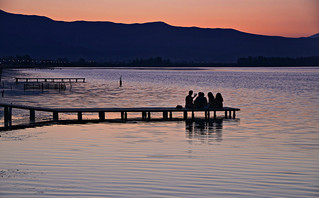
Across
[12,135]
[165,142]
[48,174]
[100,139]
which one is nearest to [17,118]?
[12,135]

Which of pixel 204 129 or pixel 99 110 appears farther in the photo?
pixel 99 110

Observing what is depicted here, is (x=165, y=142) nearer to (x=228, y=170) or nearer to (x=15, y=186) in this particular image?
(x=228, y=170)

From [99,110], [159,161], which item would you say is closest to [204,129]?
[99,110]

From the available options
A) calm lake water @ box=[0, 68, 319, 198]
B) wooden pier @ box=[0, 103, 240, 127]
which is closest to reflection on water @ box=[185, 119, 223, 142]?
calm lake water @ box=[0, 68, 319, 198]

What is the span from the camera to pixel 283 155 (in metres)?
20.7

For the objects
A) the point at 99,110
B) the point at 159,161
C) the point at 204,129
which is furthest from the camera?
the point at 99,110

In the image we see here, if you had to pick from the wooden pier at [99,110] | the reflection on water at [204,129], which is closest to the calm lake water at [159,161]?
the reflection on water at [204,129]

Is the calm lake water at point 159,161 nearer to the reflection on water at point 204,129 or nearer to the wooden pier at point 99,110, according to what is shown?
the reflection on water at point 204,129

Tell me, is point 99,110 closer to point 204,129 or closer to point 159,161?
point 204,129

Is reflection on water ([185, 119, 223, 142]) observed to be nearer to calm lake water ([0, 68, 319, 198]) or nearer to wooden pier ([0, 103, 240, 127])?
calm lake water ([0, 68, 319, 198])

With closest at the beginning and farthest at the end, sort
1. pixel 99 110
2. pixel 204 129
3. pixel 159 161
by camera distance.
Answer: pixel 159 161 → pixel 204 129 → pixel 99 110

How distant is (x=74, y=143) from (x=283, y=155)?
9.51 metres

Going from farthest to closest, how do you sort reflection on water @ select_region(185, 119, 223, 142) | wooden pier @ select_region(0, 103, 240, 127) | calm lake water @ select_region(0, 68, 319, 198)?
wooden pier @ select_region(0, 103, 240, 127) < reflection on water @ select_region(185, 119, 223, 142) < calm lake water @ select_region(0, 68, 319, 198)

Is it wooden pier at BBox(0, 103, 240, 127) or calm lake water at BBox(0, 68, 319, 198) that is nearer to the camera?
calm lake water at BBox(0, 68, 319, 198)
